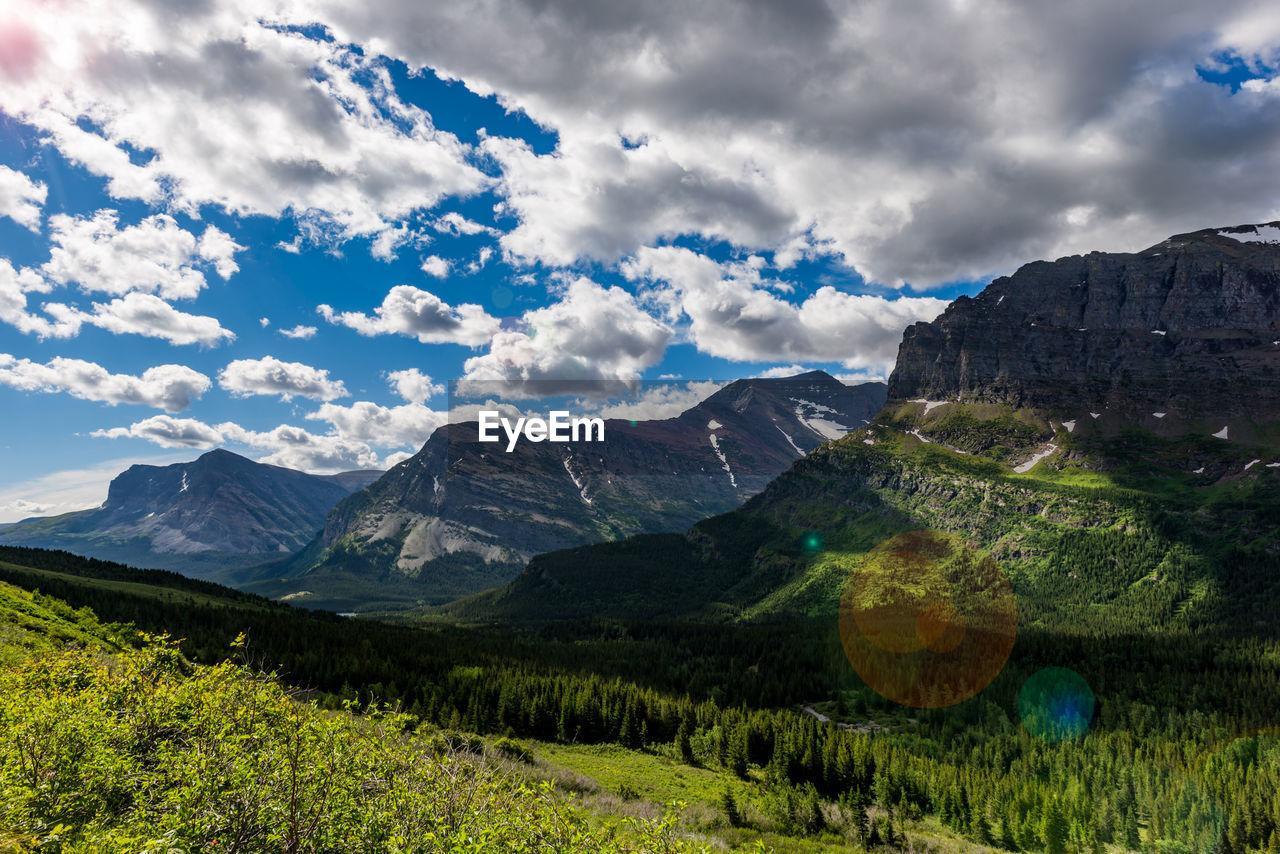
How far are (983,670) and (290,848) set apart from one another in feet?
682

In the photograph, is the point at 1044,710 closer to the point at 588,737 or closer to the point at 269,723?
the point at 588,737

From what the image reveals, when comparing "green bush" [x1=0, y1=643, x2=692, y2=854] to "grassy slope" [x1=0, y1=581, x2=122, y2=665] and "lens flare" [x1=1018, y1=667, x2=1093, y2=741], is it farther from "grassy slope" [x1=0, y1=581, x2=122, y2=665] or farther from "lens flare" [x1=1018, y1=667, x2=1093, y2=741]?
"lens flare" [x1=1018, y1=667, x2=1093, y2=741]

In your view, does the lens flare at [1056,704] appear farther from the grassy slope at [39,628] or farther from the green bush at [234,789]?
the grassy slope at [39,628]

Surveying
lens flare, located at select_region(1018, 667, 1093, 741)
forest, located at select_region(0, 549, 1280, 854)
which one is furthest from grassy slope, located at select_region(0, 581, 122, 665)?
lens flare, located at select_region(1018, 667, 1093, 741)

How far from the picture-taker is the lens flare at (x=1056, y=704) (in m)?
148

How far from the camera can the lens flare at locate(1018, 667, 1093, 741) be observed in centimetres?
14750

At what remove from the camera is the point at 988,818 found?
326ft

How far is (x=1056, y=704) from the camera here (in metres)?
160

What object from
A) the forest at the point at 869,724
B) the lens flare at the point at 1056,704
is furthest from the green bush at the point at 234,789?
the lens flare at the point at 1056,704

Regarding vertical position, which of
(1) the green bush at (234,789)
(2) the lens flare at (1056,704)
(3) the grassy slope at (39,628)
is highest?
(1) the green bush at (234,789)

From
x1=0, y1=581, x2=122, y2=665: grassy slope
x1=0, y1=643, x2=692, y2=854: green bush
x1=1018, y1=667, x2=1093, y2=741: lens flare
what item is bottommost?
x1=1018, y1=667, x2=1093, y2=741: lens flare

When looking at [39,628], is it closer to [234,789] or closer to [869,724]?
[234,789]

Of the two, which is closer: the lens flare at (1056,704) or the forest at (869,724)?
the forest at (869,724)

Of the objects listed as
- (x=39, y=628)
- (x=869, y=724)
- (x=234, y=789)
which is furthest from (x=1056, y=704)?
(x=39, y=628)
